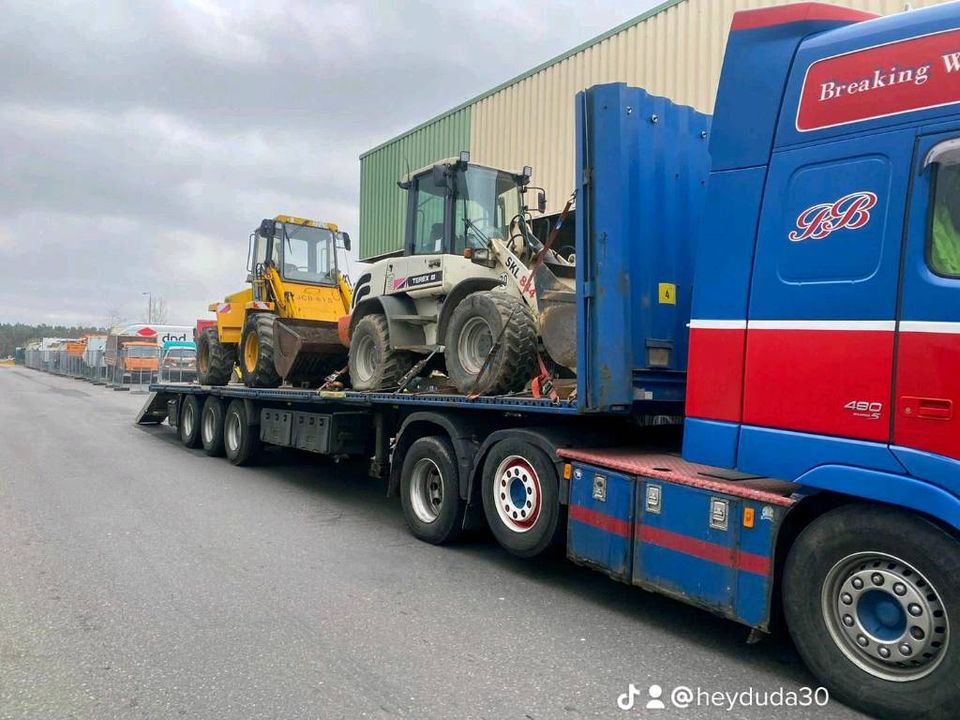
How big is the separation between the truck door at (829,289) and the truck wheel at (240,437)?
29.4 ft

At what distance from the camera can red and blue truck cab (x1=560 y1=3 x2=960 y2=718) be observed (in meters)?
3.30

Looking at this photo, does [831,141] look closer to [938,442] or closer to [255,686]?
[938,442]

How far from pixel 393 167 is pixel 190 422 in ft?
31.7

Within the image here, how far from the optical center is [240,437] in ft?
38.1

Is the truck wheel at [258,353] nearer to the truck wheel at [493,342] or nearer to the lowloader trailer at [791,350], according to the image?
the truck wheel at [493,342]

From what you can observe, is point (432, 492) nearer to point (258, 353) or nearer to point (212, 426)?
point (258, 353)

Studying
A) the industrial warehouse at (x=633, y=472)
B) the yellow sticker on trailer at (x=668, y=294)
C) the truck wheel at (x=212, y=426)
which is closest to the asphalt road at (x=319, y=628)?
the industrial warehouse at (x=633, y=472)

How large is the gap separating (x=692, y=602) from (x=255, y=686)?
2.43 m

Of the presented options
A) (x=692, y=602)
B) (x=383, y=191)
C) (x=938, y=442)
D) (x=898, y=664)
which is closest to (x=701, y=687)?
(x=692, y=602)

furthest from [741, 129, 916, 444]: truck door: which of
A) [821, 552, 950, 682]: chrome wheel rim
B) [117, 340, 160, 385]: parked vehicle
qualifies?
[117, 340, 160, 385]: parked vehicle

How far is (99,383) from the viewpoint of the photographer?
42.8m

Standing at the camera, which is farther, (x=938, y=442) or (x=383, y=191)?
(x=383, y=191)

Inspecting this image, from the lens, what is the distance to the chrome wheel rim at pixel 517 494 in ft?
18.4

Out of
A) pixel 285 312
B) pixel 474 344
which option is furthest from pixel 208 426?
pixel 474 344
